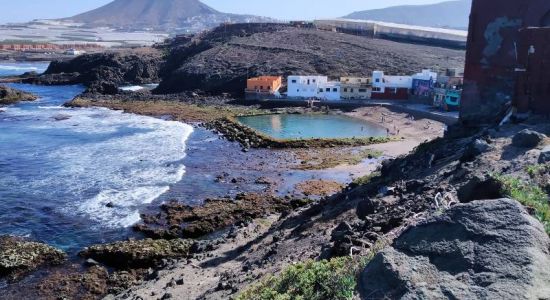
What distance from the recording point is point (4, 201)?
84.9 feet

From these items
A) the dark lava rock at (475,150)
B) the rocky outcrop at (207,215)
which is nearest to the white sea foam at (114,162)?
the rocky outcrop at (207,215)

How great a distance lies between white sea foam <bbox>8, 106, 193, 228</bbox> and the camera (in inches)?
1014

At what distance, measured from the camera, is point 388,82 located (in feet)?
207

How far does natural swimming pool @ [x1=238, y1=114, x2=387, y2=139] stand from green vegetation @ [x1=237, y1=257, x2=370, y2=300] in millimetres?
36457

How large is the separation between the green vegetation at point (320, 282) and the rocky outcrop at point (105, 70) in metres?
80.1

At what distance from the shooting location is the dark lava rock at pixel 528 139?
13297mm

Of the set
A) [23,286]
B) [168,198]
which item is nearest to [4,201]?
[168,198]

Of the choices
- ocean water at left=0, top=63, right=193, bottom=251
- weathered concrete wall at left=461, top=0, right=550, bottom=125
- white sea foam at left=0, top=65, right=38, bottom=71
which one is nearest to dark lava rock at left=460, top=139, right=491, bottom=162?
weathered concrete wall at left=461, top=0, right=550, bottom=125

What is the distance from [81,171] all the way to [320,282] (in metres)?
27.6

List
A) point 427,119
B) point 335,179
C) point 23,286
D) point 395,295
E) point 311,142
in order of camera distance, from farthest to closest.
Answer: point 427,119 < point 311,142 < point 335,179 < point 23,286 < point 395,295

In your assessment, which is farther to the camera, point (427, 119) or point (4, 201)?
point (427, 119)

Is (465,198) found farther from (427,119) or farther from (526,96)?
(427,119)

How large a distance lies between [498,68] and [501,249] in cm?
1659

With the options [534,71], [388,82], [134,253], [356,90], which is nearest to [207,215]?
[134,253]
